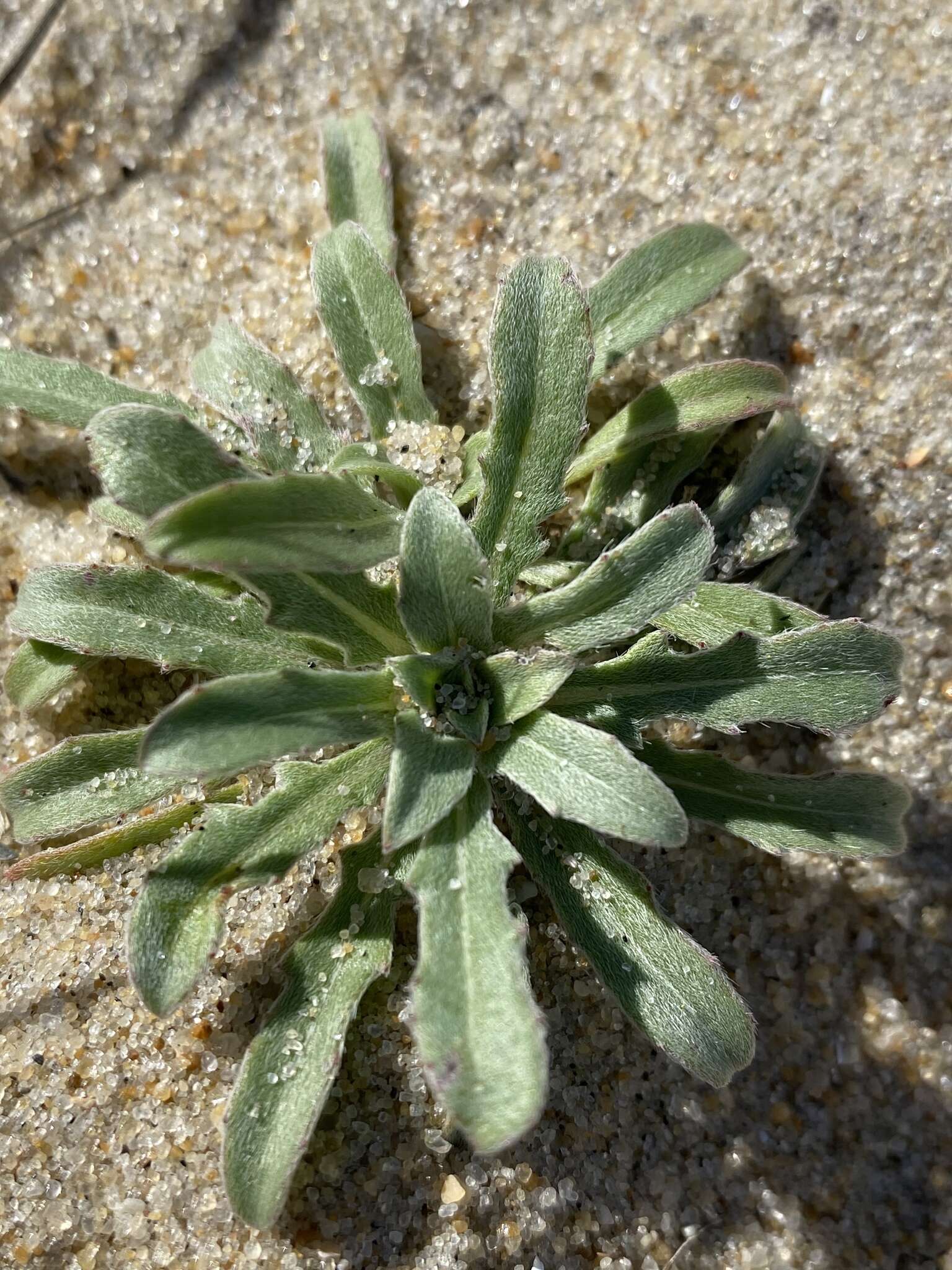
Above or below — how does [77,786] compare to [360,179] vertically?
below

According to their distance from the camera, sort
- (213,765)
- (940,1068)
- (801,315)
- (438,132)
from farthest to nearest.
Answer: (438,132), (801,315), (940,1068), (213,765)

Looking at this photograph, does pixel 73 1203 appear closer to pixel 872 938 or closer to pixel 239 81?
pixel 872 938

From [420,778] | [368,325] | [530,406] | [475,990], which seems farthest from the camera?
[368,325]

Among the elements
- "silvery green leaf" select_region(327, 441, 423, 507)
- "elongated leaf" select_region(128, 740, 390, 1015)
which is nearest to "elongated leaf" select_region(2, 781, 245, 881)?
"elongated leaf" select_region(128, 740, 390, 1015)

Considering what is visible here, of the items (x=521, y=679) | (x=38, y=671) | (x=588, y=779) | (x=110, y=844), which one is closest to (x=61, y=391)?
(x=38, y=671)

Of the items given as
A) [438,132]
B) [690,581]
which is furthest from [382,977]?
[438,132]

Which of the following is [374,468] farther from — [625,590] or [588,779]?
[588,779]
